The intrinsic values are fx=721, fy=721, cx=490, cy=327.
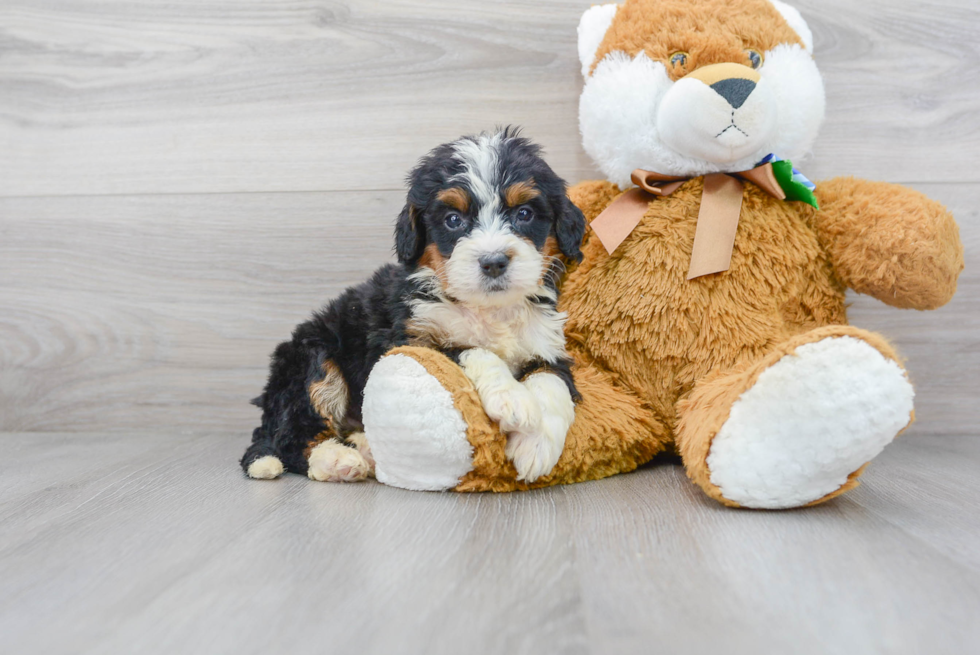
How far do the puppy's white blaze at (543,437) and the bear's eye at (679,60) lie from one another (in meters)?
0.85

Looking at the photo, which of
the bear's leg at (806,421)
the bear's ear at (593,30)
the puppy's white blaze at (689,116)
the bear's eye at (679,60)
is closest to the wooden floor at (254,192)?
the bear's leg at (806,421)

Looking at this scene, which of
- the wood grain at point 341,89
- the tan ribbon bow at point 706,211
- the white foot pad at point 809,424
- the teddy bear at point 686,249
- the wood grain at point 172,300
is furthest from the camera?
the wood grain at point 172,300

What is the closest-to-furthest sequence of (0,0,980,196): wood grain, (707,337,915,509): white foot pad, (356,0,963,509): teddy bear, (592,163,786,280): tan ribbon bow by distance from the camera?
(707,337,915,509): white foot pad
(356,0,963,509): teddy bear
(592,163,786,280): tan ribbon bow
(0,0,980,196): wood grain

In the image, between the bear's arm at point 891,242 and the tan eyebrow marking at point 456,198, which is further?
the bear's arm at point 891,242

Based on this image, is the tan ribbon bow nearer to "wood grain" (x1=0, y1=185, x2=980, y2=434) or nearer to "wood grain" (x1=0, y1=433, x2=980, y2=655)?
"wood grain" (x1=0, y1=433, x2=980, y2=655)

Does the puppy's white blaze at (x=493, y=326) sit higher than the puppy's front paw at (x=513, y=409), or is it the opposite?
the puppy's white blaze at (x=493, y=326)

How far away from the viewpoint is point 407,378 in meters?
1.54

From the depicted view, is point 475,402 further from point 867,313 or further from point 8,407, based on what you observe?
point 8,407

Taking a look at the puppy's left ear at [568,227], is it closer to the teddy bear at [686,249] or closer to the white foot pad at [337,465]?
the teddy bear at [686,249]

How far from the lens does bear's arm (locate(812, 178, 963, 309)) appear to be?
1706 mm

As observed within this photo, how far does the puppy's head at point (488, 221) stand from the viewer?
5.06 ft

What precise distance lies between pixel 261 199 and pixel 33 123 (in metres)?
0.83

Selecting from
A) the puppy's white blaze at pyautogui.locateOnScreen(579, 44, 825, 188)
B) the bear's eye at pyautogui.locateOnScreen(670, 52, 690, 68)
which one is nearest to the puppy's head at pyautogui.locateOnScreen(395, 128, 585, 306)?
the puppy's white blaze at pyautogui.locateOnScreen(579, 44, 825, 188)

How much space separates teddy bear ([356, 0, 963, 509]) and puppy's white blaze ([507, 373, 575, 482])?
35 millimetres
